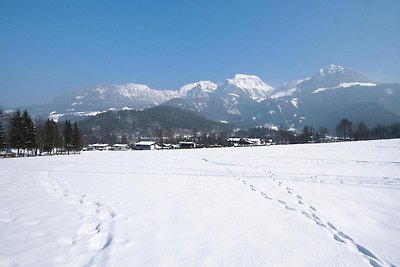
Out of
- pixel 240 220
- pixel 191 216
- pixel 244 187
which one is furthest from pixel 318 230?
pixel 244 187

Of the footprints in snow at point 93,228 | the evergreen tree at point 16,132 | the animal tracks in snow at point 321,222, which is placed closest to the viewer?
the animal tracks in snow at point 321,222

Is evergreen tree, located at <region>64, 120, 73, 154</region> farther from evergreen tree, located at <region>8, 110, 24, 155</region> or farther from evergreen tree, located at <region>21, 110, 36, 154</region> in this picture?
evergreen tree, located at <region>8, 110, 24, 155</region>

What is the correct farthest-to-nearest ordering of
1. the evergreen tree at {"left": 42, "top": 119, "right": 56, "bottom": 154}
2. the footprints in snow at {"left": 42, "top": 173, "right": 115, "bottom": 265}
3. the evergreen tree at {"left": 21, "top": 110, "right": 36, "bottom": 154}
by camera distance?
the evergreen tree at {"left": 42, "top": 119, "right": 56, "bottom": 154} < the evergreen tree at {"left": 21, "top": 110, "right": 36, "bottom": 154} < the footprints in snow at {"left": 42, "top": 173, "right": 115, "bottom": 265}

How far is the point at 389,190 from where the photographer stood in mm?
10656

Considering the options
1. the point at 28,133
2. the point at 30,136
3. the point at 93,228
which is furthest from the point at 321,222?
the point at 30,136

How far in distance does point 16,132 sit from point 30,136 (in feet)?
10.3

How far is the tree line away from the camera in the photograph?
57562 mm

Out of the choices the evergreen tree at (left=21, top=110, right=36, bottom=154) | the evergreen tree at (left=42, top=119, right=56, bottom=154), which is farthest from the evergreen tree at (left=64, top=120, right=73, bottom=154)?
the evergreen tree at (left=21, top=110, right=36, bottom=154)

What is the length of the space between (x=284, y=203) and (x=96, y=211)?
18.9ft

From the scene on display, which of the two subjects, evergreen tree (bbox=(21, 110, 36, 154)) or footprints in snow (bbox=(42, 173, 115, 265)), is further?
evergreen tree (bbox=(21, 110, 36, 154))

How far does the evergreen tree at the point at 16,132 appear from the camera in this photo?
57469 mm

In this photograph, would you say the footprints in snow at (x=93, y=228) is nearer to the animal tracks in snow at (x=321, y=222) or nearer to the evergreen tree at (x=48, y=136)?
the animal tracks in snow at (x=321, y=222)

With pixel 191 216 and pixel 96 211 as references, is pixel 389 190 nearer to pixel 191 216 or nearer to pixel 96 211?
pixel 191 216

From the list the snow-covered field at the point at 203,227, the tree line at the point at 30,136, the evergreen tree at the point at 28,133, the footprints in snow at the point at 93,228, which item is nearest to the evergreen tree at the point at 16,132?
the tree line at the point at 30,136
